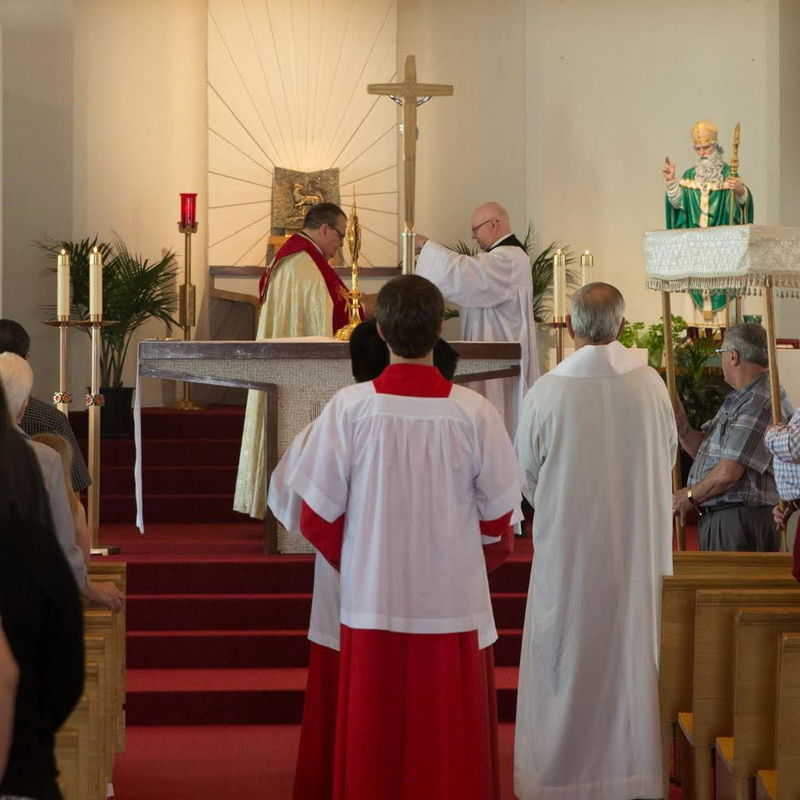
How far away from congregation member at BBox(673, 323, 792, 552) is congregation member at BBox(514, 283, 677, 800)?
0.80 m

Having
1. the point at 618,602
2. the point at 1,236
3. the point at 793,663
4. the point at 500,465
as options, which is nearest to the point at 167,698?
the point at 618,602

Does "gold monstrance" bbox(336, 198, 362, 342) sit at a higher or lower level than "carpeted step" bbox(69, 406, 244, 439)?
higher

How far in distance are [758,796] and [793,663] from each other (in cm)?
61

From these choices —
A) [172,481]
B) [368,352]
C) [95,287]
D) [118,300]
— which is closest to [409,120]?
[95,287]

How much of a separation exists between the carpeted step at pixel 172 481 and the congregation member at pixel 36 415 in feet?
11.5

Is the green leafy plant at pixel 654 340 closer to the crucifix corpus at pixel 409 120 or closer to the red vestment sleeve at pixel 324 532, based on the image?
the crucifix corpus at pixel 409 120

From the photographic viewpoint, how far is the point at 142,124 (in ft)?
38.8

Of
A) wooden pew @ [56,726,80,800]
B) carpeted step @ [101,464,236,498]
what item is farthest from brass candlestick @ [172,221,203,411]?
wooden pew @ [56,726,80,800]

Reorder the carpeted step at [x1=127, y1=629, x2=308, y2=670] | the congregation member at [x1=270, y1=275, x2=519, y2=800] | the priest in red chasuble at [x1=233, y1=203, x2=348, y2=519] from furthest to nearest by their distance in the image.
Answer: the priest in red chasuble at [x1=233, y1=203, x2=348, y2=519] → the carpeted step at [x1=127, y1=629, x2=308, y2=670] → the congregation member at [x1=270, y1=275, x2=519, y2=800]

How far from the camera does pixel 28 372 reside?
4.16 metres

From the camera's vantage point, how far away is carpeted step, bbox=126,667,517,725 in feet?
20.2

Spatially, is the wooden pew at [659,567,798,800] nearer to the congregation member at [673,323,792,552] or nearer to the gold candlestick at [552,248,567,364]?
the congregation member at [673,323,792,552]

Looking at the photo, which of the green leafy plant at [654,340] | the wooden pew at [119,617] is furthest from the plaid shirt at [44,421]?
the green leafy plant at [654,340]

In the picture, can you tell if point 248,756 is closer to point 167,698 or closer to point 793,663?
point 167,698
